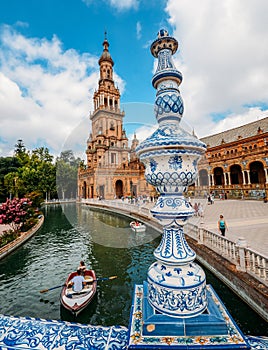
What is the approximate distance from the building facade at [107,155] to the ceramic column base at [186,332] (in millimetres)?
27609

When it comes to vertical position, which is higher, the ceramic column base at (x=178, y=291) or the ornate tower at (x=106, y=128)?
the ornate tower at (x=106, y=128)

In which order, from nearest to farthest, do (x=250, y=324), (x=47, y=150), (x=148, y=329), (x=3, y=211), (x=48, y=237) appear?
1. (x=148, y=329)
2. (x=250, y=324)
3. (x=3, y=211)
4. (x=48, y=237)
5. (x=47, y=150)

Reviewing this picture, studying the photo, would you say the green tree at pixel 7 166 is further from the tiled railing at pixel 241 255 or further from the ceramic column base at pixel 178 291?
the ceramic column base at pixel 178 291

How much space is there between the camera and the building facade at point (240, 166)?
22112 mm

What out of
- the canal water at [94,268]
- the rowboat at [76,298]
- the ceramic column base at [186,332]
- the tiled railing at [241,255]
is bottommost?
the canal water at [94,268]

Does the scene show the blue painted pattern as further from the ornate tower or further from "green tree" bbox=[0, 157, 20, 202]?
"green tree" bbox=[0, 157, 20, 202]

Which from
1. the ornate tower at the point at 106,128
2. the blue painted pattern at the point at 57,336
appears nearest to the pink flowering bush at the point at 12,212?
the blue painted pattern at the point at 57,336

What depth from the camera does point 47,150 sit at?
43.1m

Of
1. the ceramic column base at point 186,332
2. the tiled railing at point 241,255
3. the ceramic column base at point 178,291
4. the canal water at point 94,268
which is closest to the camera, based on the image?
the ceramic column base at point 186,332

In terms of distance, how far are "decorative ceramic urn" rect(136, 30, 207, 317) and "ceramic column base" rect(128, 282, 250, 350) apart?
0.06 meters

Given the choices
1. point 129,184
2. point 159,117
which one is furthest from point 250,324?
point 129,184

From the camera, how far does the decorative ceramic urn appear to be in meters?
1.39

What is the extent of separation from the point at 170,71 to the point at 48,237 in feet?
41.3

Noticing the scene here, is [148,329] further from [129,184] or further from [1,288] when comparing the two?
[129,184]
